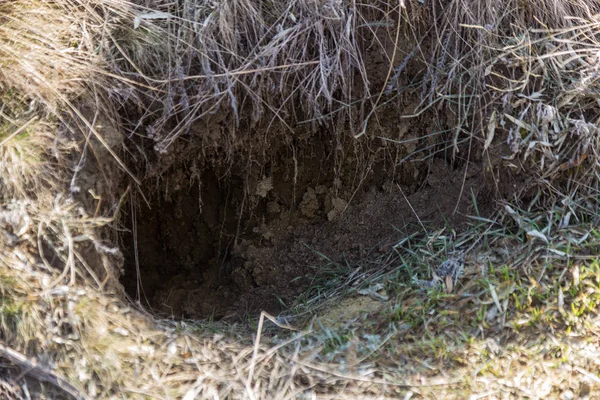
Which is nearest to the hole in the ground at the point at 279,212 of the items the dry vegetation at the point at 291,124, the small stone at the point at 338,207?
the small stone at the point at 338,207

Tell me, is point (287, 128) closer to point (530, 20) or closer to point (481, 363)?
point (530, 20)

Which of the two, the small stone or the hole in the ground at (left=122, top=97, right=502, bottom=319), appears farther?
the small stone

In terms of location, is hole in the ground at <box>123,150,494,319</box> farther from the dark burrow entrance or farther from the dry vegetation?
the dry vegetation

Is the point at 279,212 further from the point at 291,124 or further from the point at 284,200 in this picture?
the point at 291,124

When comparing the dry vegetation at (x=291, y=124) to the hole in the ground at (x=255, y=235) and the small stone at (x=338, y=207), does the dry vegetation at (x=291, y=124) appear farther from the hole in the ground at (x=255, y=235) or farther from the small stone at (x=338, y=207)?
the small stone at (x=338, y=207)

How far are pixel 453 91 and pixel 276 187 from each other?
3.01ft

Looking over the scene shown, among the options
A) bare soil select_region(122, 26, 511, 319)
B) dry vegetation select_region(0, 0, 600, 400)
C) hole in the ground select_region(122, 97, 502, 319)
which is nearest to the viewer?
dry vegetation select_region(0, 0, 600, 400)

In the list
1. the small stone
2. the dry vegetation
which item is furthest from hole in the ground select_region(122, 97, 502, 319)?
the dry vegetation

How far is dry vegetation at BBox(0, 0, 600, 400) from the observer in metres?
1.92

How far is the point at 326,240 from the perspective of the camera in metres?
2.89

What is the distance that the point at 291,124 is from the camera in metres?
2.61

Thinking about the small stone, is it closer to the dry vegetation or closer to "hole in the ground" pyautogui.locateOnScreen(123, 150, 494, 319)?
"hole in the ground" pyautogui.locateOnScreen(123, 150, 494, 319)

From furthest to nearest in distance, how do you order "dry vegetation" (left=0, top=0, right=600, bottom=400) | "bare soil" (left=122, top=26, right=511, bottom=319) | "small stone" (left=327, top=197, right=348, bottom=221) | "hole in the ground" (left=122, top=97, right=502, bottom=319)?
"small stone" (left=327, top=197, right=348, bottom=221)
"hole in the ground" (left=122, top=97, right=502, bottom=319)
"bare soil" (left=122, top=26, right=511, bottom=319)
"dry vegetation" (left=0, top=0, right=600, bottom=400)

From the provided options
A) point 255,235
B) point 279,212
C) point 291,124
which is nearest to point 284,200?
point 279,212
